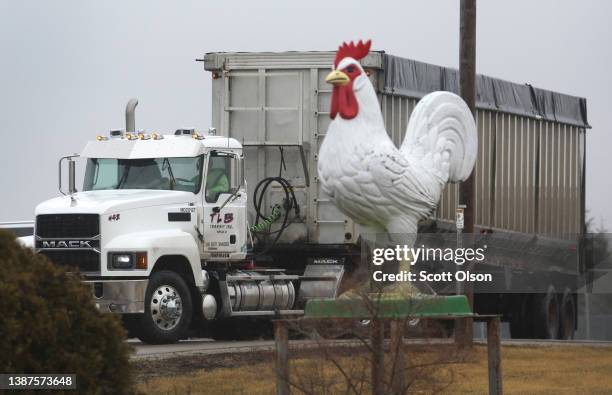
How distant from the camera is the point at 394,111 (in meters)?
26.3

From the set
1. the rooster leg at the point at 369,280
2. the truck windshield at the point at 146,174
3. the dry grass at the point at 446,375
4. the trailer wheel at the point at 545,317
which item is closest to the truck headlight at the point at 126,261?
the truck windshield at the point at 146,174

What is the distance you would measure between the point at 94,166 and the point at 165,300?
100 inches

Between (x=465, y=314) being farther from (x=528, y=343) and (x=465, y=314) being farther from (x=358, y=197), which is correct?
(x=528, y=343)

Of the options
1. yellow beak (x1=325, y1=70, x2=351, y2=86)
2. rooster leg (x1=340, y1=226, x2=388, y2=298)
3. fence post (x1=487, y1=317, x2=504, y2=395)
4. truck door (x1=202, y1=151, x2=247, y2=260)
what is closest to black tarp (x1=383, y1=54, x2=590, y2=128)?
truck door (x1=202, y1=151, x2=247, y2=260)

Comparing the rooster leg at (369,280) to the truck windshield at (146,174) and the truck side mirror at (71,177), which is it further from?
the truck side mirror at (71,177)

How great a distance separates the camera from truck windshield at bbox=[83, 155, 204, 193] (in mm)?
24266

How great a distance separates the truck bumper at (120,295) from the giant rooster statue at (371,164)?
880cm

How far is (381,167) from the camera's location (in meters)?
14.1

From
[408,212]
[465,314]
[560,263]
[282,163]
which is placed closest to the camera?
[465,314]

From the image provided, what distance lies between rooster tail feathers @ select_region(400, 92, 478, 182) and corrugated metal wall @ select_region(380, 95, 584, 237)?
10963 millimetres

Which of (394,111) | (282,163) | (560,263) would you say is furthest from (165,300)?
(560,263)

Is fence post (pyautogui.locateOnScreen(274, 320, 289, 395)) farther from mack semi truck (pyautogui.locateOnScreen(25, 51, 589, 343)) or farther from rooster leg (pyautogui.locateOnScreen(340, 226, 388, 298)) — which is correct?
mack semi truck (pyautogui.locateOnScreen(25, 51, 589, 343))

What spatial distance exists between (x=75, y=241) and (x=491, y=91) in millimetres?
9919

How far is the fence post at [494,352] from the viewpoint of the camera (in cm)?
1348
